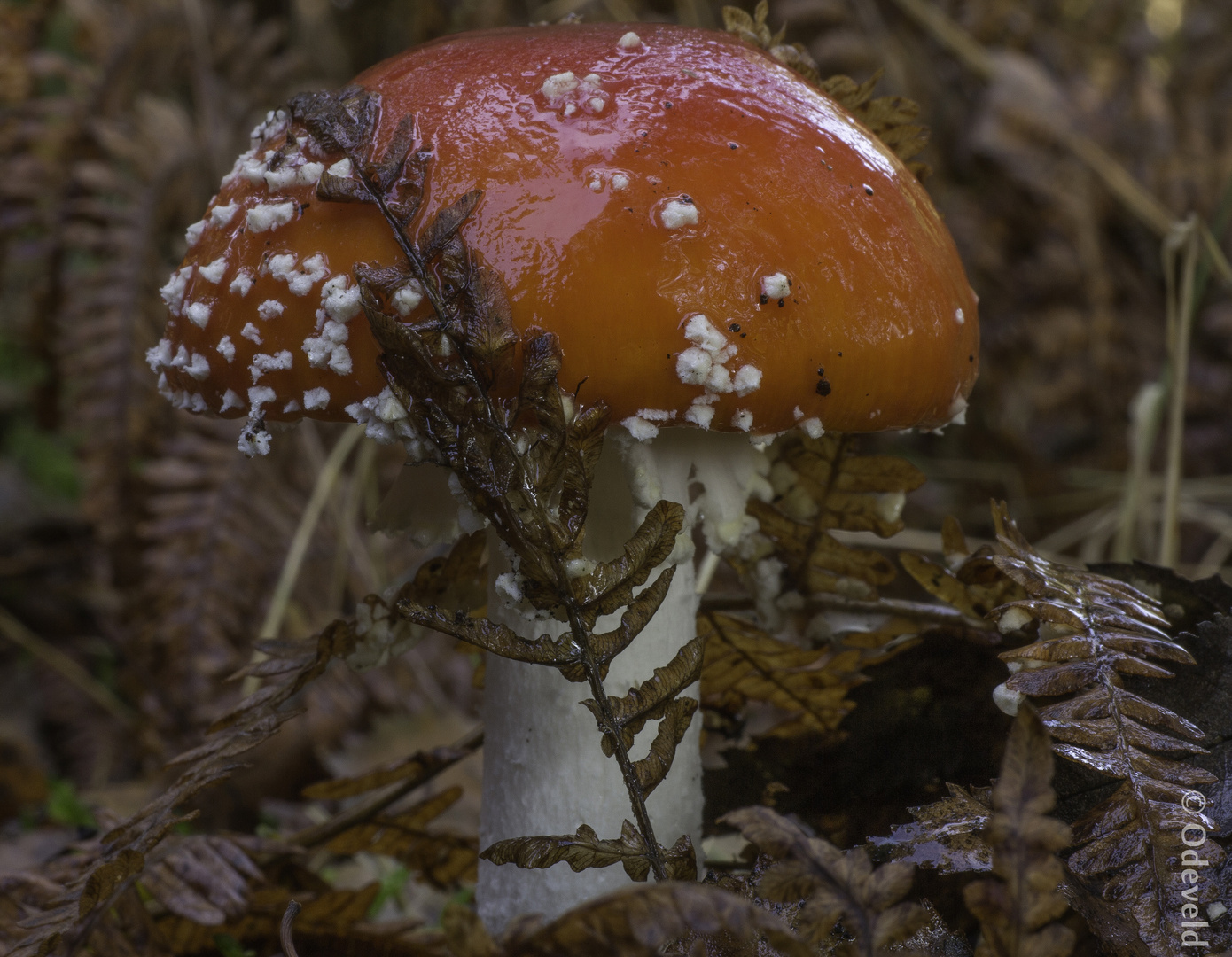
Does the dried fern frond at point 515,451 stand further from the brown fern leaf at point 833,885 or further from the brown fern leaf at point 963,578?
the brown fern leaf at point 963,578

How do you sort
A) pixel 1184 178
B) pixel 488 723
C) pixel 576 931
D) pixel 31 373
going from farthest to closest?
pixel 31 373
pixel 1184 178
pixel 488 723
pixel 576 931

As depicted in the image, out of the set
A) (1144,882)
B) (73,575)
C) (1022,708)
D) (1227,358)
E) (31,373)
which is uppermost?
(1022,708)

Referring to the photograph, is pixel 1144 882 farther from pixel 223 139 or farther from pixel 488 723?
pixel 223 139

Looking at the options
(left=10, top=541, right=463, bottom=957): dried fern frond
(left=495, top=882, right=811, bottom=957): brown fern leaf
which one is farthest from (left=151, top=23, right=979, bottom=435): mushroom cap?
(left=495, top=882, right=811, bottom=957): brown fern leaf

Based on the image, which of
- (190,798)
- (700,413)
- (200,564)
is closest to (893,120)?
(700,413)

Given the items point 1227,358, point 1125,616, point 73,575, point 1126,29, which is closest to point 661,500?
point 1125,616

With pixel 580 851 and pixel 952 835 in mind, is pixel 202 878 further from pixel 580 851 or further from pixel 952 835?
pixel 952 835
